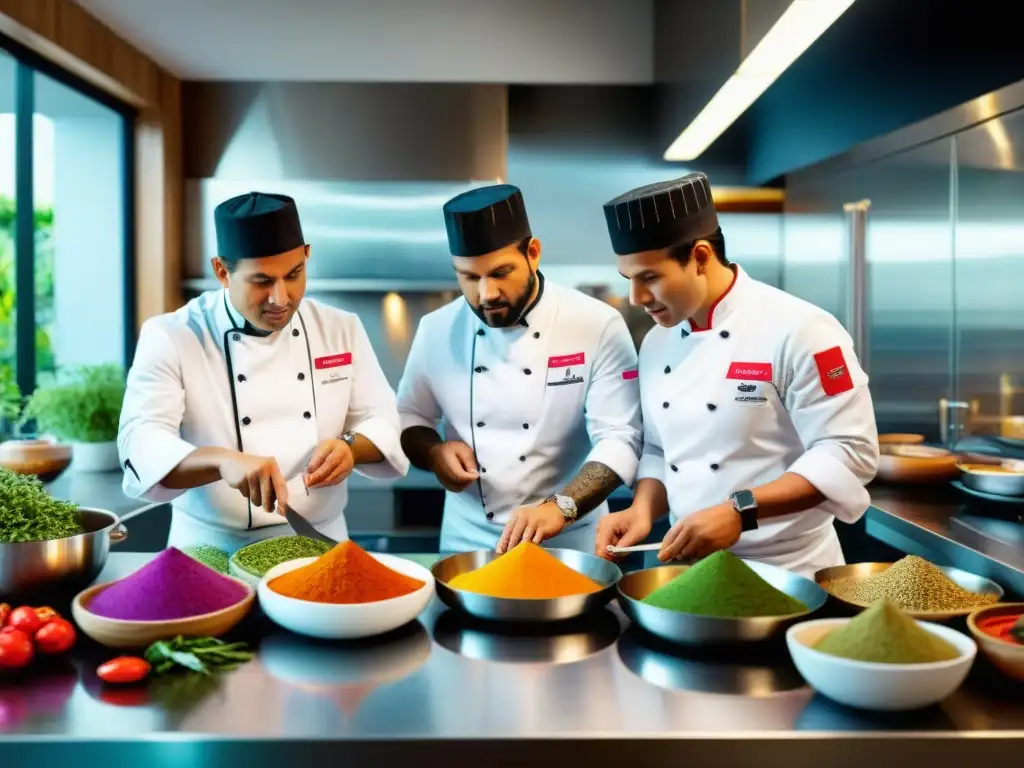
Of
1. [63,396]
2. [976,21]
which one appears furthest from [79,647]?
[976,21]

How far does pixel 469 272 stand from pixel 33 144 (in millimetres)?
2228

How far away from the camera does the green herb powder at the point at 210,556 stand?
1.70 meters

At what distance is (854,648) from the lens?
117 cm

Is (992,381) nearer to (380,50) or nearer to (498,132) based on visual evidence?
(498,132)

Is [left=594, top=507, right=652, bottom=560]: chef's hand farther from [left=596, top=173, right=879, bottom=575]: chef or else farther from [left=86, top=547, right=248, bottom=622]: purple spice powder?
[left=86, top=547, right=248, bottom=622]: purple spice powder

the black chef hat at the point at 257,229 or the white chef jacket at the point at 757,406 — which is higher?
the black chef hat at the point at 257,229

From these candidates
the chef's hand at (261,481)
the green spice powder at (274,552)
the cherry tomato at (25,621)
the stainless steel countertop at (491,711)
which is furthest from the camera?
the chef's hand at (261,481)

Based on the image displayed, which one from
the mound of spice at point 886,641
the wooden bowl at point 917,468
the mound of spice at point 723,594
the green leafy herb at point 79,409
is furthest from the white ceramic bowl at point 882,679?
the green leafy herb at point 79,409

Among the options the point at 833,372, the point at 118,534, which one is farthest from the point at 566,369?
the point at 118,534

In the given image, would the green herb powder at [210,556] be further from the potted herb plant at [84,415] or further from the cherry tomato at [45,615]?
the potted herb plant at [84,415]

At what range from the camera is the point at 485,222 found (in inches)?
82.9

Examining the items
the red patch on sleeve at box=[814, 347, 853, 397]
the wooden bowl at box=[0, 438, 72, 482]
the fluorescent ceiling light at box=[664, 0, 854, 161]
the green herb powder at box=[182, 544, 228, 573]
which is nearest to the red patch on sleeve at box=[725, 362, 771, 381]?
the red patch on sleeve at box=[814, 347, 853, 397]

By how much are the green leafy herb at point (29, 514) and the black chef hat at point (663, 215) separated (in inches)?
47.9

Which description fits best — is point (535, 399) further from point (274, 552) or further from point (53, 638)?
point (53, 638)
